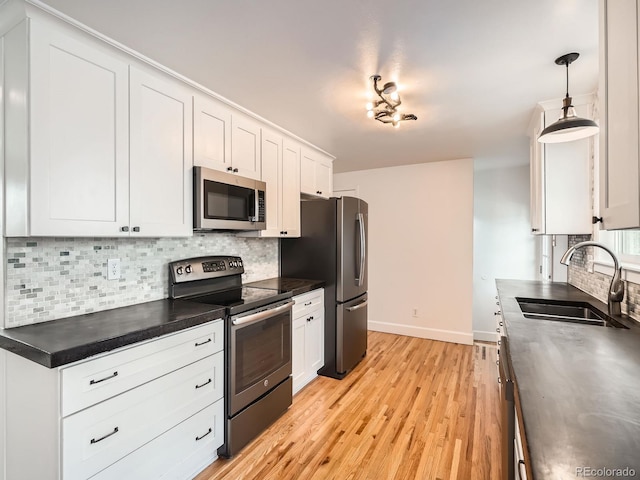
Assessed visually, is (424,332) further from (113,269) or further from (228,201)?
(113,269)

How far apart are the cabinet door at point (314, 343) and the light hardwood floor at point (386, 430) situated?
0.56 feet

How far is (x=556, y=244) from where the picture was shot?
3.98 metres

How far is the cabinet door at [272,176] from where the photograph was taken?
2789 millimetres

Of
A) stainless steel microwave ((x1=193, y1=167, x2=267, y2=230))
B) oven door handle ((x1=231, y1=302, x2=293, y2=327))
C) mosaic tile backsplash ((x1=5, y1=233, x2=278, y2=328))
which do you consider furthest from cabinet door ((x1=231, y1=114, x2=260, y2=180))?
oven door handle ((x1=231, y1=302, x2=293, y2=327))

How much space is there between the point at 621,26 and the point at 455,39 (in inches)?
31.9

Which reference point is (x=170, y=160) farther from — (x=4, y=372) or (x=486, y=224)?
(x=486, y=224)

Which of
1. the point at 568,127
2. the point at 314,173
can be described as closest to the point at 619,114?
the point at 568,127

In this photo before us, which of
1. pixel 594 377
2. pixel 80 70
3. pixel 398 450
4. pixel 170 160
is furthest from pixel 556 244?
pixel 80 70

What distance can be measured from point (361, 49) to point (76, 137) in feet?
4.99

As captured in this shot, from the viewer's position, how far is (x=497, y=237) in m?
4.62

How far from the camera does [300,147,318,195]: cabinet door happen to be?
3.36 metres

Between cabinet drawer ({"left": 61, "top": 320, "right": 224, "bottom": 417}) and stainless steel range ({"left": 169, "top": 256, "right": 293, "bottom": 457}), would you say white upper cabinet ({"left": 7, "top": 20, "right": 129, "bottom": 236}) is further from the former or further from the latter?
stainless steel range ({"left": 169, "top": 256, "right": 293, "bottom": 457})

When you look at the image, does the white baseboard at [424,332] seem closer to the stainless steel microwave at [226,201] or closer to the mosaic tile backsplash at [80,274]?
the stainless steel microwave at [226,201]

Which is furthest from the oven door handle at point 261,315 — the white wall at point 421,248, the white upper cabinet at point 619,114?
the white wall at point 421,248
